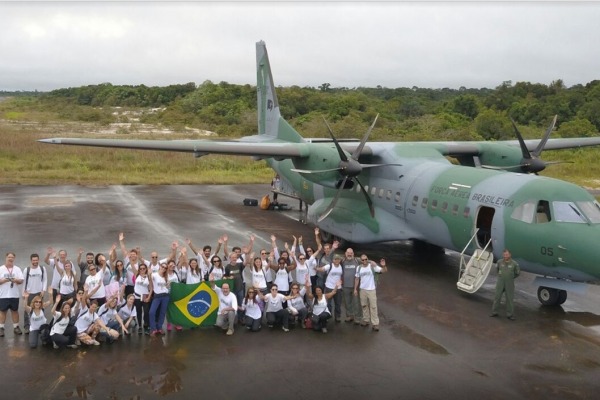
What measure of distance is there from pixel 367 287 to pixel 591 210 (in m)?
5.99

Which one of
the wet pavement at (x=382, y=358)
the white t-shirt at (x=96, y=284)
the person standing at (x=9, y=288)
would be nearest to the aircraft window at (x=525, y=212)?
the wet pavement at (x=382, y=358)

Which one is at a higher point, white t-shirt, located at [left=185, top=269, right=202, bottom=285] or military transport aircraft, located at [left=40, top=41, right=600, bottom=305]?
military transport aircraft, located at [left=40, top=41, right=600, bottom=305]

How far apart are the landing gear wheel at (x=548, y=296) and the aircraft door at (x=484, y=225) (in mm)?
1979

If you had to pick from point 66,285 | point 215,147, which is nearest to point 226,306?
point 66,285

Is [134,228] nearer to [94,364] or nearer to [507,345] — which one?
[94,364]

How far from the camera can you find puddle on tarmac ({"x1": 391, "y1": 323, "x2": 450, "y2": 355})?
11.0 meters

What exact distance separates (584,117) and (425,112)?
83.7 feet

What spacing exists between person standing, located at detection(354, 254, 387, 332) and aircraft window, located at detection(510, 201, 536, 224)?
13.9 ft

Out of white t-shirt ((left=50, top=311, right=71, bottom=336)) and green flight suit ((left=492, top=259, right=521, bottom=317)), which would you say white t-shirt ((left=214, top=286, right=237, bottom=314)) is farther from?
green flight suit ((left=492, top=259, right=521, bottom=317))

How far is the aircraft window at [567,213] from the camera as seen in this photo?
13.1 meters

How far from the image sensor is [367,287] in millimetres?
11922

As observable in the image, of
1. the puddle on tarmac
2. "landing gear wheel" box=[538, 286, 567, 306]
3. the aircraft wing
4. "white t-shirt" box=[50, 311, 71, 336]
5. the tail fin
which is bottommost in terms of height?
the puddle on tarmac

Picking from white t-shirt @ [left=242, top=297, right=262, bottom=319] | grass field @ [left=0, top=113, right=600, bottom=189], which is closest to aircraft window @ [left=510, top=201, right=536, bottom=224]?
white t-shirt @ [left=242, top=297, right=262, bottom=319]

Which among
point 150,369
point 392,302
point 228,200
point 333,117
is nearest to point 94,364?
point 150,369
